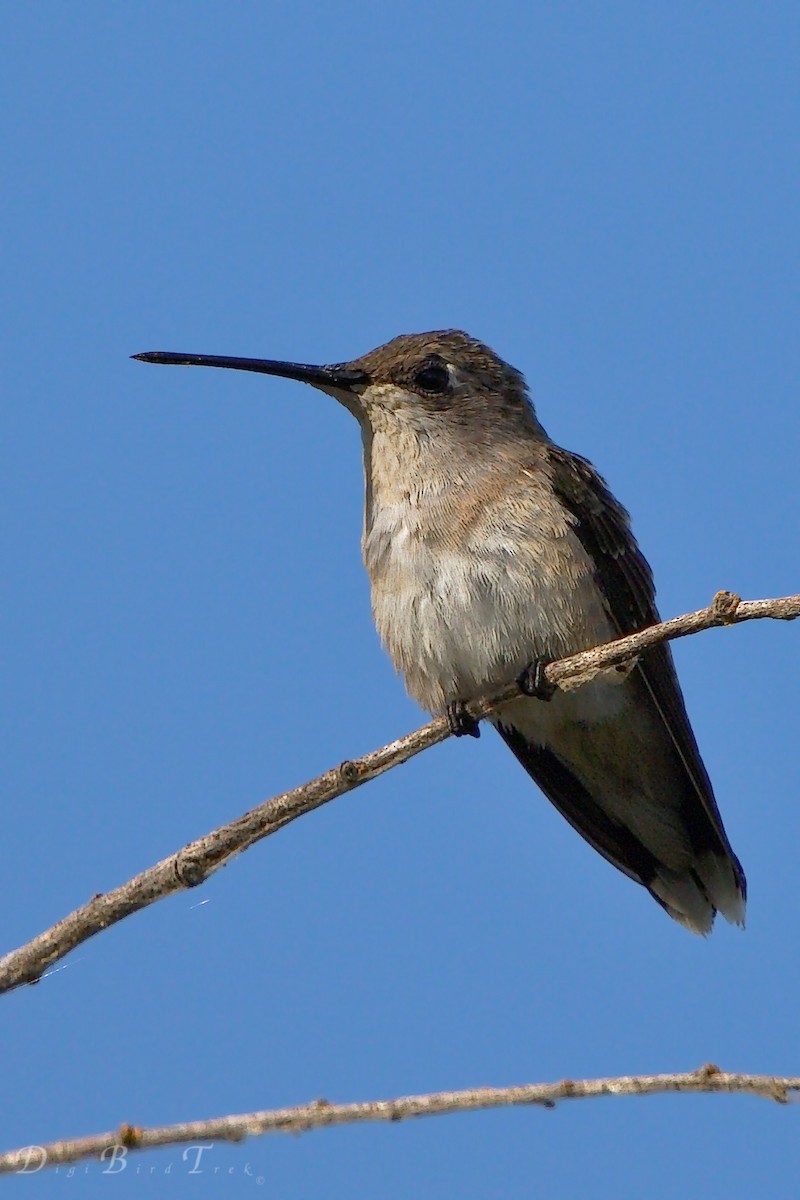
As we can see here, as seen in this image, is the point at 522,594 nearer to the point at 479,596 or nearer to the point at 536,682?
the point at 479,596

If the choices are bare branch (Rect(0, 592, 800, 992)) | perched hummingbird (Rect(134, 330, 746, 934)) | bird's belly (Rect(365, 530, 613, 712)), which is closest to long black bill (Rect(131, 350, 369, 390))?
perched hummingbird (Rect(134, 330, 746, 934))

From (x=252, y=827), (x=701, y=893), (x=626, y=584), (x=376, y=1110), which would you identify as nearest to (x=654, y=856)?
(x=701, y=893)

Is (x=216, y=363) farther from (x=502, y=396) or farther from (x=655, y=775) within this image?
(x=655, y=775)

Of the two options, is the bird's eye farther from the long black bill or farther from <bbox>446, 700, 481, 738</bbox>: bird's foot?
<bbox>446, 700, 481, 738</bbox>: bird's foot

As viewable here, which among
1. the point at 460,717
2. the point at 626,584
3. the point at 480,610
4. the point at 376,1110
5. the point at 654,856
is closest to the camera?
the point at 376,1110

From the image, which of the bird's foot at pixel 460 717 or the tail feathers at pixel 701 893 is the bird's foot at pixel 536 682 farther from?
the tail feathers at pixel 701 893

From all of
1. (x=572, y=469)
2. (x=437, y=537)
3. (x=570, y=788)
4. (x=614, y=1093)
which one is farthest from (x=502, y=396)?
(x=614, y=1093)

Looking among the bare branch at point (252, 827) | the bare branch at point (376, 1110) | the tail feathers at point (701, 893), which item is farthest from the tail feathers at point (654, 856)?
the bare branch at point (376, 1110)
